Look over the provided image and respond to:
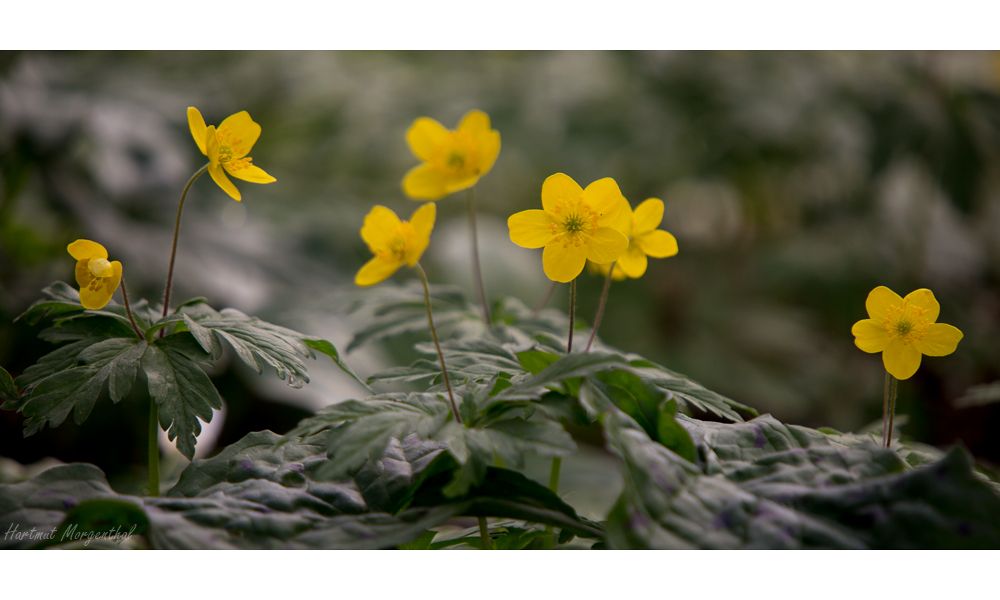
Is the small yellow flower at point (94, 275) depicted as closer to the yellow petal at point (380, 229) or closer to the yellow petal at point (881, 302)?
the yellow petal at point (380, 229)

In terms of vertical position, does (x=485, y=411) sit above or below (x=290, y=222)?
below

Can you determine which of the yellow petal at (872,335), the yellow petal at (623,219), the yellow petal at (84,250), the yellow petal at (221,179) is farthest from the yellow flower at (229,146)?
the yellow petal at (872,335)

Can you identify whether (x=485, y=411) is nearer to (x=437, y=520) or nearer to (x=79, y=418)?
(x=437, y=520)

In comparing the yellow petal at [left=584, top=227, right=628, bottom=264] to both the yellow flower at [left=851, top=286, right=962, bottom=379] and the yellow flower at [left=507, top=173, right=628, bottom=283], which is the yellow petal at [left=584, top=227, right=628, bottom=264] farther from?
the yellow flower at [left=851, top=286, right=962, bottom=379]

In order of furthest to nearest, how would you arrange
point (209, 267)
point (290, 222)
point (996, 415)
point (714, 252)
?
point (714, 252), point (290, 222), point (209, 267), point (996, 415)

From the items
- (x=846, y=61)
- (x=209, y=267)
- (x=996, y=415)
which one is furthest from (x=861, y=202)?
(x=209, y=267)

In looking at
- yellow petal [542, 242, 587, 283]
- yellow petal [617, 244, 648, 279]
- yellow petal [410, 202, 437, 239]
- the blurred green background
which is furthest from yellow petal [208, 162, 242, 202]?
the blurred green background
